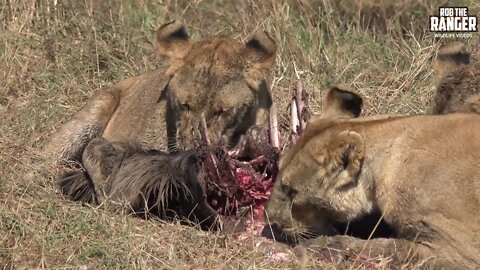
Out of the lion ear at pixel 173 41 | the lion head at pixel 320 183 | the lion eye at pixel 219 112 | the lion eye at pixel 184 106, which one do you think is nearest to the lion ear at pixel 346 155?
the lion head at pixel 320 183

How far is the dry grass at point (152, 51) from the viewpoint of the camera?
24.8 feet

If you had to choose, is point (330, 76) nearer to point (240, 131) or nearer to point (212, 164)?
point (240, 131)

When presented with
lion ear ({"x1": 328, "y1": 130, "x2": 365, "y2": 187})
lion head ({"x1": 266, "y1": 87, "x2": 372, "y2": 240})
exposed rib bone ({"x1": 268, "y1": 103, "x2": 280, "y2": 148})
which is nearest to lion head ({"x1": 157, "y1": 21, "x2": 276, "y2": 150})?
exposed rib bone ({"x1": 268, "y1": 103, "x2": 280, "y2": 148})

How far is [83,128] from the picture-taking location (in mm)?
7418

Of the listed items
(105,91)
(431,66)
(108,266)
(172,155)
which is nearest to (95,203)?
(172,155)

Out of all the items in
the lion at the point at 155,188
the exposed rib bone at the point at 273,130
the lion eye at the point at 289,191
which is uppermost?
the exposed rib bone at the point at 273,130

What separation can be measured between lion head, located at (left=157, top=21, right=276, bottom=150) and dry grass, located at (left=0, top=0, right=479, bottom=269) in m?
0.82

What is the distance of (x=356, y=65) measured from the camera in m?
8.38

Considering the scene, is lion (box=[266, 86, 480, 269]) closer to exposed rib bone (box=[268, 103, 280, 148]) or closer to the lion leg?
exposed rib bone (box=[268, 103, 280, 148])

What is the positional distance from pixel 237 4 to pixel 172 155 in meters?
3.42

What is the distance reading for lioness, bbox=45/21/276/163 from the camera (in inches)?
253

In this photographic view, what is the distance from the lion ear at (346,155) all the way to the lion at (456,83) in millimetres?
1265

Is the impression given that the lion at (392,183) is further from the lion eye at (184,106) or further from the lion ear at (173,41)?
the lion ear at (173,41)

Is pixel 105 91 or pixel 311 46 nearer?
pixel 105 91
